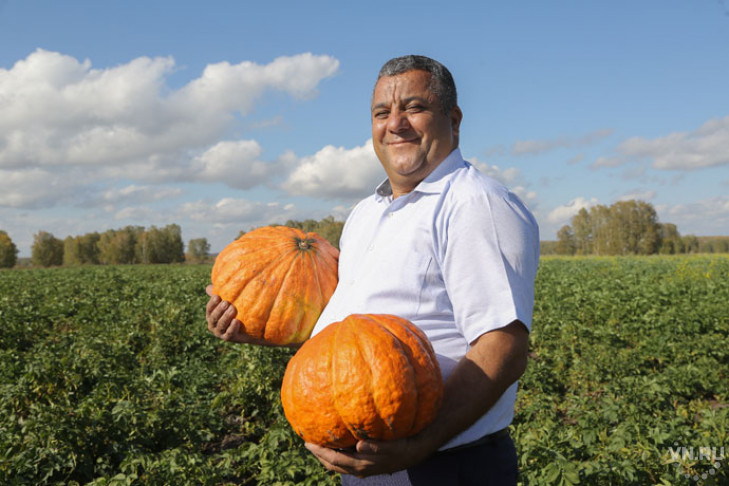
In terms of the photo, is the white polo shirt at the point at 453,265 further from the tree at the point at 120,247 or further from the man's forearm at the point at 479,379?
the tree at the point at 120,247

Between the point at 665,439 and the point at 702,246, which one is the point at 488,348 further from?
the point at 702,246

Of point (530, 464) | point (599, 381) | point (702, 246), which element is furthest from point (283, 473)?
point (702, 246)

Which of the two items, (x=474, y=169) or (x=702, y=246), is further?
(x=702, y=246)

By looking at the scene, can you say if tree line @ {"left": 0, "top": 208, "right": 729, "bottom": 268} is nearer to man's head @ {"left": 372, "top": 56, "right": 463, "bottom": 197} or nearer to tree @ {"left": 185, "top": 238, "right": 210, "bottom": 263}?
tree @ {"left": 185, "top": 238, "right": 210, "bottom": 263}

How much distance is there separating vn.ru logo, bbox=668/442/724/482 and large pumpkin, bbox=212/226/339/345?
108 inches

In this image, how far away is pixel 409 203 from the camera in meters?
1.83

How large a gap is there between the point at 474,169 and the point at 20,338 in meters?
10.7

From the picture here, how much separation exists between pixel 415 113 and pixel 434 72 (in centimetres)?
17

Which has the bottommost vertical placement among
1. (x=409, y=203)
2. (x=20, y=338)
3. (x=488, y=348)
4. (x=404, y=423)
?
(x=20, y=338)

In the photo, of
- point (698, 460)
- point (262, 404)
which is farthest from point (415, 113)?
point (262, 404)

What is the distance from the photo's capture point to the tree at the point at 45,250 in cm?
9312

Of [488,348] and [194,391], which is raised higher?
[488,348]

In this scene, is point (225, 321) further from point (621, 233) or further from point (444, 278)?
point (621, 233)

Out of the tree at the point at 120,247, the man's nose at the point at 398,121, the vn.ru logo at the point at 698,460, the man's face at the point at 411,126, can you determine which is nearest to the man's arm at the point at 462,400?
the man's face at the point at 411,126
